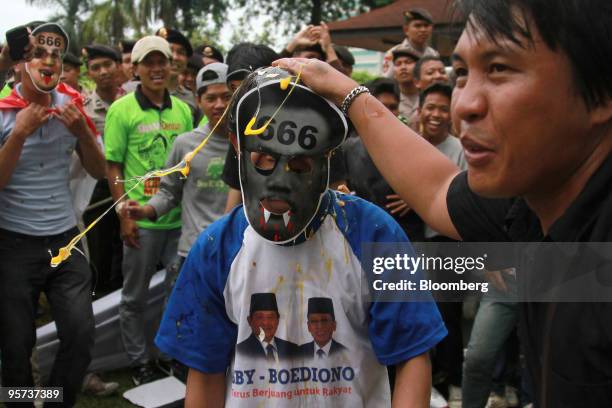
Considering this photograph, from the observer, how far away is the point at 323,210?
231cm

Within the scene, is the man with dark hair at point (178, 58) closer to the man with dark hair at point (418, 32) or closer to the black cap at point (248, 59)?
the man with dark hair at point (418, 32)

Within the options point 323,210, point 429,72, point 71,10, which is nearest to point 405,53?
point 429,72

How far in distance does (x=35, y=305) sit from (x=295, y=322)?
231cm

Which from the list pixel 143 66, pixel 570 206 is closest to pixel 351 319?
pixel 570 206

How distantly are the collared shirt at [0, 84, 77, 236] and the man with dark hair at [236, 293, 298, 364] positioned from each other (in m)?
2.20

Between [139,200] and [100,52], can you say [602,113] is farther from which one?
[100,52]

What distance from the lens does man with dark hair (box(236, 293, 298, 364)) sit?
88.0 inches

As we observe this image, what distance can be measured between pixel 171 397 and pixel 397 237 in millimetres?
2941

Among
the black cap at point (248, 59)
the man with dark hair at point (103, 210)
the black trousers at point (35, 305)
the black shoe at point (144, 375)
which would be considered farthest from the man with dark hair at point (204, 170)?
the man with dark hair at point (103, 210)

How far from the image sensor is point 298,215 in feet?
7.27

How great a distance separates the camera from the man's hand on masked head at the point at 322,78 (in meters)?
1.89

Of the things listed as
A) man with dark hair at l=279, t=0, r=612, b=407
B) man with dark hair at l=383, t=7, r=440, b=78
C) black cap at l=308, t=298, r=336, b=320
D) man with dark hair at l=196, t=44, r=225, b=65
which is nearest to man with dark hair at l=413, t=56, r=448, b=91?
man with dark hair at l=383, t=7, r=440, b=78

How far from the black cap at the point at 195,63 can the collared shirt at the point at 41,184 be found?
262 cm

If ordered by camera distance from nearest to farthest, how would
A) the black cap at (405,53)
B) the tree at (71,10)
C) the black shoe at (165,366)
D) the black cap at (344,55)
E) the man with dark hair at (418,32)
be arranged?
1. the black shoe at (165,366)
2. the black cap at (344,55)
3. the black cap at (405,53)
4. the man with dark hair at (418,32)
5. the tree at (71,10)
